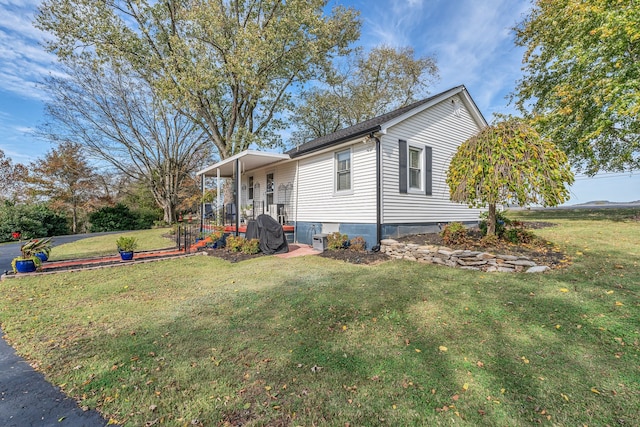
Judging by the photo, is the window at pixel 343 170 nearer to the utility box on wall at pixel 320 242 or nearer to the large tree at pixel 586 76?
the utility box on wall at pixel 320 242

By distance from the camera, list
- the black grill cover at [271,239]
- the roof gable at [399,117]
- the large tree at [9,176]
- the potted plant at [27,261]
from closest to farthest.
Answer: the potted plant at [27,261]
the roof gable at [399,117]
the black grill cover at [271,239]
the large tree at [9,176]

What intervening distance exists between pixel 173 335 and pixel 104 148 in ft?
75.9

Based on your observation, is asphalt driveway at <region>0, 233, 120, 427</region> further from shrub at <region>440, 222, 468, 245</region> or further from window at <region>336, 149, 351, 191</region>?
window at <region>336, 149, 351, 191</region>

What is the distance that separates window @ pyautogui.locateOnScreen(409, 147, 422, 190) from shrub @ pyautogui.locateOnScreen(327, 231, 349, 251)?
9.19ft

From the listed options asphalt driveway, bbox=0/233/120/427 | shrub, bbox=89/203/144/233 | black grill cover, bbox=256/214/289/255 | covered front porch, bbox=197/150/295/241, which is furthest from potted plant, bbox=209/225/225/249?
shrub, bbox=89/203/144/233

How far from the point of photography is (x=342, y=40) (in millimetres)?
17328

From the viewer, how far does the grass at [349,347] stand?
2.17m

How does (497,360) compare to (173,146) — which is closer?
(497,360)

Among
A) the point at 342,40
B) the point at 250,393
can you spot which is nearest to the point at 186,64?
the point at 342,40

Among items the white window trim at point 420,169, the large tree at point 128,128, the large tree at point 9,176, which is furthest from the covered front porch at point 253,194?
the large tree at point 9,176

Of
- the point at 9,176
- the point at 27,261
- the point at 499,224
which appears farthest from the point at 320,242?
the point at 9,176

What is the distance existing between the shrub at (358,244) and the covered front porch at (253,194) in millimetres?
3494

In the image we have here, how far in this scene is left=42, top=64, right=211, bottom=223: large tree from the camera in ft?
60.8

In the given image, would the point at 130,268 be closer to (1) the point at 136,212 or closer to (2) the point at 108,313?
(2) the point at 108,313
